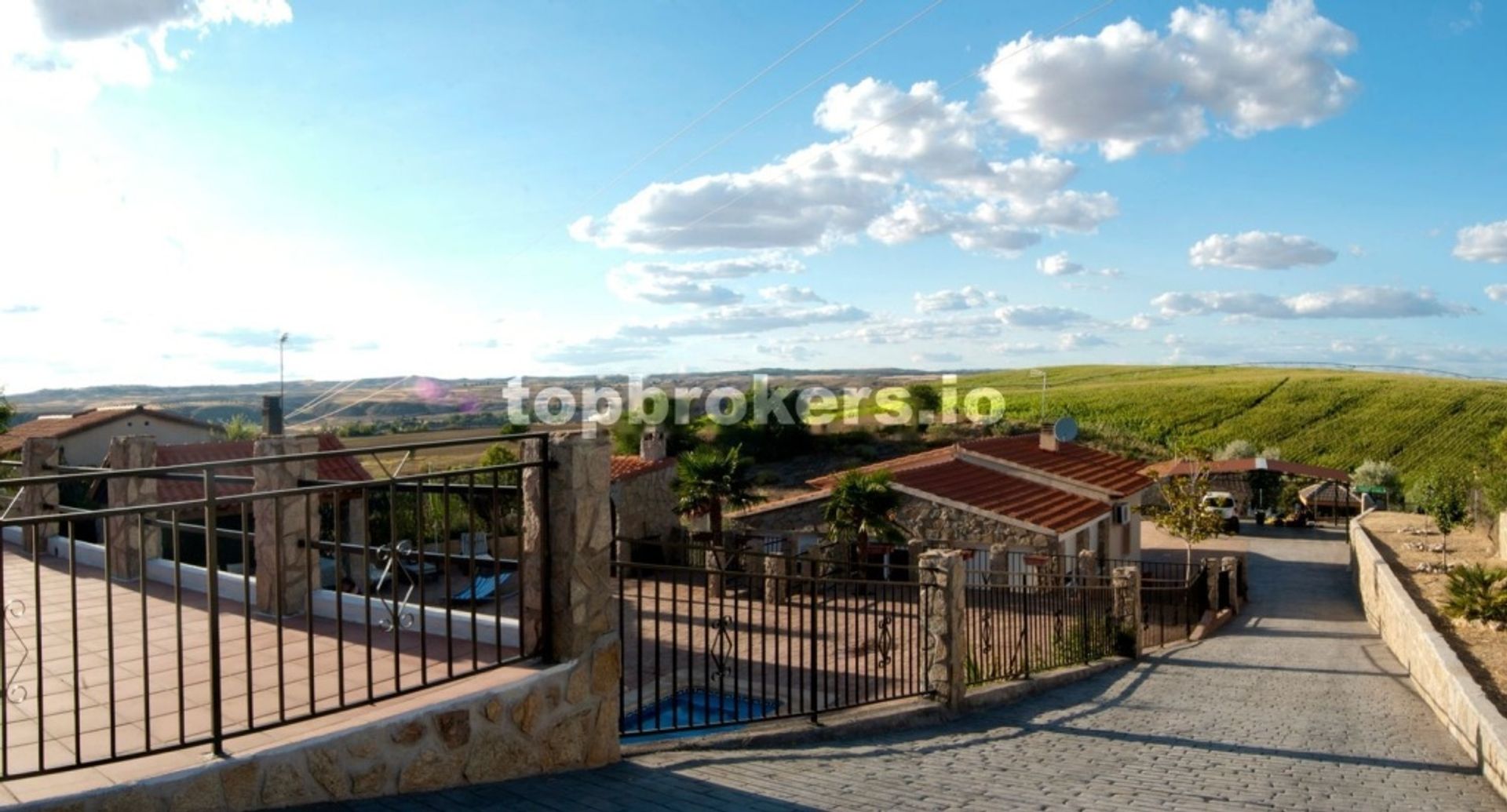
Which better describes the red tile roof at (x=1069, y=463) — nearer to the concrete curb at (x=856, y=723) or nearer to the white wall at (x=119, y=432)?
the concrete curb at (x=856, y=723)

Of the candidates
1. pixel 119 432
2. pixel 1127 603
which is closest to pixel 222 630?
pixel 1127 603

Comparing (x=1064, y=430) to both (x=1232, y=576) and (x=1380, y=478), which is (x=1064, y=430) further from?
(x=1380, y=478)

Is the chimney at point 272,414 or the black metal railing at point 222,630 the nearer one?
the black metal railing at point 222,630

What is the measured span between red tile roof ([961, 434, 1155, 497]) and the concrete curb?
15488 millimetres

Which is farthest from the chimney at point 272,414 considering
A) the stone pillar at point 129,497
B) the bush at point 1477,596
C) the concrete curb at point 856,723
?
the bush at point 1477,596

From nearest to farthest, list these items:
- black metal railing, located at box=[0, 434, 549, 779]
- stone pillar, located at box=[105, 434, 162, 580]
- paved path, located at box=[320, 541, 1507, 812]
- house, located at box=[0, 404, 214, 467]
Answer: black metal railing, located at box=[0, 434, 549, 779] < paved path, located at box=[320, 541, 1507, 812] < stone pillar, located at box=[105, 434, 162, 580] < house, located at box=[0, 404, 214, 467]

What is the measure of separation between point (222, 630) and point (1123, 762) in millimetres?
6258

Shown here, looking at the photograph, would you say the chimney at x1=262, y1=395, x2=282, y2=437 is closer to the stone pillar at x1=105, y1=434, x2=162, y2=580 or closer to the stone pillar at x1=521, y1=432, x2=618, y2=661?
the stone pillar at x1=105, y1=434, x2=162, y2=580

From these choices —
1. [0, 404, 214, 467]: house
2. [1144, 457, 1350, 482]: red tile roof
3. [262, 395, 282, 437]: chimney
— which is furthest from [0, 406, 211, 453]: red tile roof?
[1144, 457, 1350, 482]: red tile roof

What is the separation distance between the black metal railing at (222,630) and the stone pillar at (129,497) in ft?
0.12

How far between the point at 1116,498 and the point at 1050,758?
19.3 metres

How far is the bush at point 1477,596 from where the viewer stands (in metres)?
12.7

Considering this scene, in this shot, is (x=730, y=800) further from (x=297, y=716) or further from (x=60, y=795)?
(x=60, y=795)

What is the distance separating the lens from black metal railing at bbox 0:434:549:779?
3822mm
